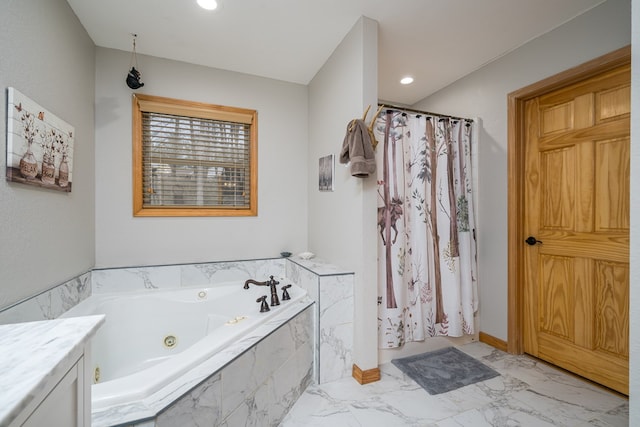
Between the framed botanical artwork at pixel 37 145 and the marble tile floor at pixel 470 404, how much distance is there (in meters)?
1.92

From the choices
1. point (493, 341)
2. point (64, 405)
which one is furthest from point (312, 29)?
point (493, 341)

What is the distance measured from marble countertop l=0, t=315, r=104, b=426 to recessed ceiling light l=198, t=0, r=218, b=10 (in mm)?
1939

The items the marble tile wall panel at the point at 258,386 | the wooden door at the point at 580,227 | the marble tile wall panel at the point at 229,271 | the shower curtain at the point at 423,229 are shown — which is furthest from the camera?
the marble tile wall panel at the point at 229,271

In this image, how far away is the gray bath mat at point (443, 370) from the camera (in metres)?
1.90

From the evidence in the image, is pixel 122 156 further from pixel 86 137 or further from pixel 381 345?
pixel 381 345

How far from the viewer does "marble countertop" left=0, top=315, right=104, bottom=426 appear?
1.52 feet

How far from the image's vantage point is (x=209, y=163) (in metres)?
2.59

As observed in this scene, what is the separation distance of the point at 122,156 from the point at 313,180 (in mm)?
1660

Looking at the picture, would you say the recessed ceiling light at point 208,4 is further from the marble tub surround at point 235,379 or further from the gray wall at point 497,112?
the gray wall at point 497,112

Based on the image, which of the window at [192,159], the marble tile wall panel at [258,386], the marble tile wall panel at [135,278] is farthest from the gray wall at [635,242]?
the marble tile wall panel at [135,278]

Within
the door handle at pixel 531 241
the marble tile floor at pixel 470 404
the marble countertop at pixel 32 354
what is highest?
the door handle at pixel 531 241

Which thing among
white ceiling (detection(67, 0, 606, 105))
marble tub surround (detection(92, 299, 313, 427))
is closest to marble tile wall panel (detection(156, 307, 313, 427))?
marble tub surround (detection(92, 299, 313, 427))

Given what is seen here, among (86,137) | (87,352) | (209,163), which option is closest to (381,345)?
(87,352)

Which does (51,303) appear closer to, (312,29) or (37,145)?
(37,145)
